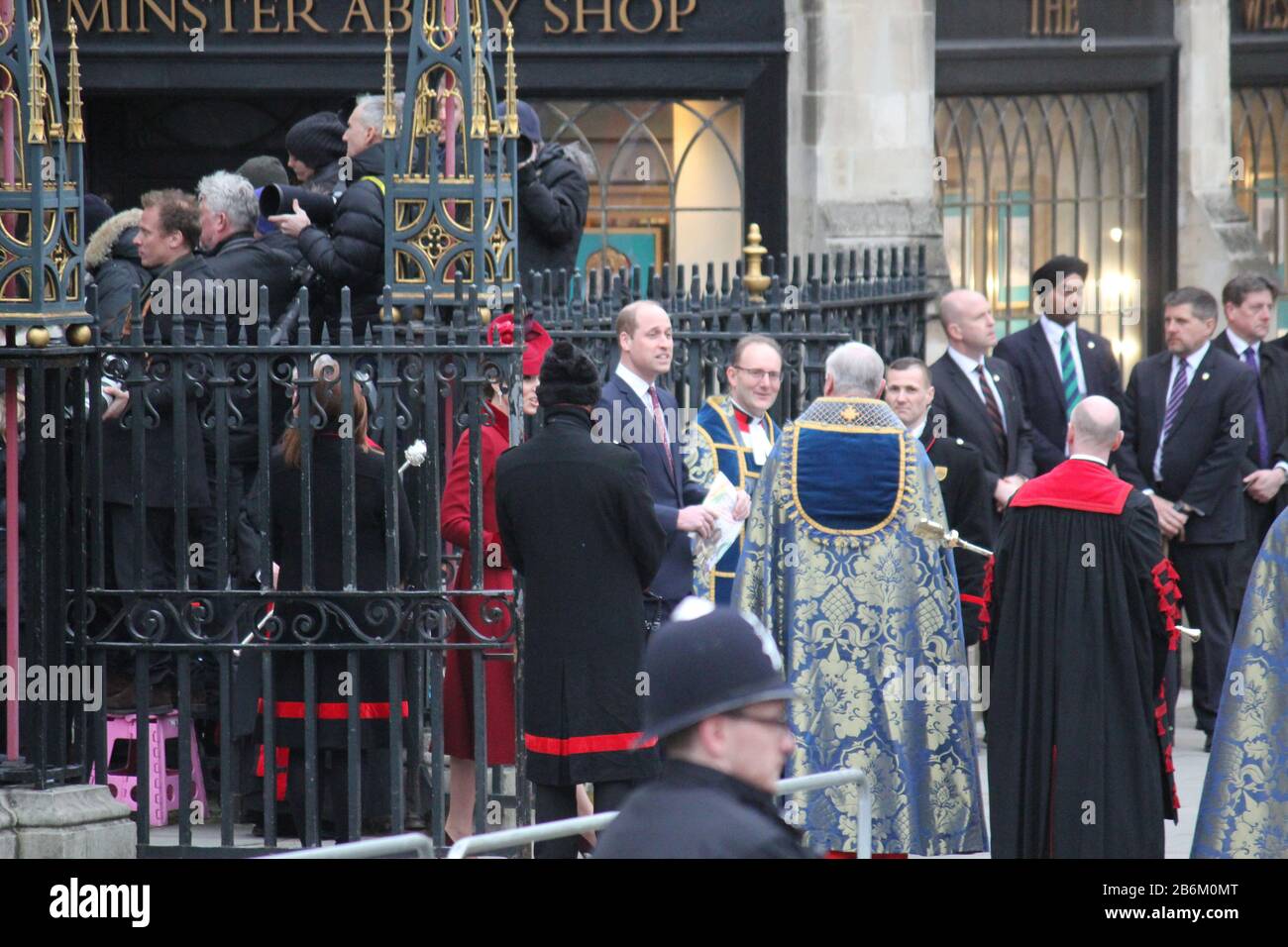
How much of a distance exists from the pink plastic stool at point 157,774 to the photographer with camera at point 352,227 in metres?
1.61

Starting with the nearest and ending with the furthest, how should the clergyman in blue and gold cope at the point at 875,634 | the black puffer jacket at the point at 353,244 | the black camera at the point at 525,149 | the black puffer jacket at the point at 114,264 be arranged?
the clergyman in blue and gold cope at the point at 875,634
the black puffer jacket at the point at 353,244
the black puffer jacket at the point at 114,264
the black camera at the point at 525,149

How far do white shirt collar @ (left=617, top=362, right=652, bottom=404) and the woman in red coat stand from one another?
31cm

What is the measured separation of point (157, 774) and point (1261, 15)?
10.1m

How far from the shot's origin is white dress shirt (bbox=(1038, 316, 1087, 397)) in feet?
35.8

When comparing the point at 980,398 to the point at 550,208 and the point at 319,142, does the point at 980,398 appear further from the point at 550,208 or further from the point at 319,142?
the point at 319,142

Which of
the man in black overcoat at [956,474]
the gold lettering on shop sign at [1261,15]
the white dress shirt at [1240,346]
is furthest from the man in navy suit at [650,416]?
the gold lettering on shop sign at [1261,15]

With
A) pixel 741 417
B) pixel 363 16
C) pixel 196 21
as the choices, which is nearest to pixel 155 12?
pixel 196 21

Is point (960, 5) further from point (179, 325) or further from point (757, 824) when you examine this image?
point (757, 824)

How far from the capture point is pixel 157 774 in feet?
27.6

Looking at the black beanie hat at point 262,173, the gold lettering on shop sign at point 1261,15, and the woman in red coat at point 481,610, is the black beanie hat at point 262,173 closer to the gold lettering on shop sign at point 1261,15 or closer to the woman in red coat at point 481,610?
the woman in red coat at point 481,610

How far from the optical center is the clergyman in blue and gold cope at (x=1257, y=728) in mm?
7129

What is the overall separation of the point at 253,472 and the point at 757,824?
18.9ft

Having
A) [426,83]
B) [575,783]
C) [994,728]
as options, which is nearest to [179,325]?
[426,83]

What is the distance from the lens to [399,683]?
7656 millimetres
